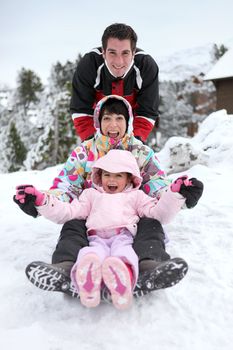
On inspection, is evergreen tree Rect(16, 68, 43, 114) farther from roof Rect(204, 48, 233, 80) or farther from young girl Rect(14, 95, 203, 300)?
young girl Rect(14, 95, 203, 300)

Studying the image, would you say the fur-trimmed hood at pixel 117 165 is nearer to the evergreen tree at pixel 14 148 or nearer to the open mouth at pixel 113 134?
the open mouth at pixel 113 134

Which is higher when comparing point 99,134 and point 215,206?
point 99,134

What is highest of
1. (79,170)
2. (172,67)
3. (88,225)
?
(172,67)

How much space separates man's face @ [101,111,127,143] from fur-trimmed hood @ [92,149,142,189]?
23 cm

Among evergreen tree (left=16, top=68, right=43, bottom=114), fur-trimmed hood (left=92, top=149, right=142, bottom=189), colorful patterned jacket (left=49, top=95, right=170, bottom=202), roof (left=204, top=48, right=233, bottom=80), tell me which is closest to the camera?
fur-trimmed hood (left=92, top=149, right=142, bottom=189)

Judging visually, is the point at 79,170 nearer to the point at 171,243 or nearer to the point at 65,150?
the point at 171,243

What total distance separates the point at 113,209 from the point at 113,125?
797 mm

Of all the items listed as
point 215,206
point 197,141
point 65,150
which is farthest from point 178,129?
point 215,206

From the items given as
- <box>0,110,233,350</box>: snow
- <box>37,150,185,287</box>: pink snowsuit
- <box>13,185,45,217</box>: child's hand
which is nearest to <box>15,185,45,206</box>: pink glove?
<box>13,185,45,217</box>: child's hand

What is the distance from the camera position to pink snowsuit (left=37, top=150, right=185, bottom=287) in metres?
2.26

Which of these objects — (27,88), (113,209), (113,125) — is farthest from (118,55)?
(27,88)

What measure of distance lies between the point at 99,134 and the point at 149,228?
104cm

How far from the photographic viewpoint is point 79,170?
303 cm

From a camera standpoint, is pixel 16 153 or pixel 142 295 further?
pixel 16 153
